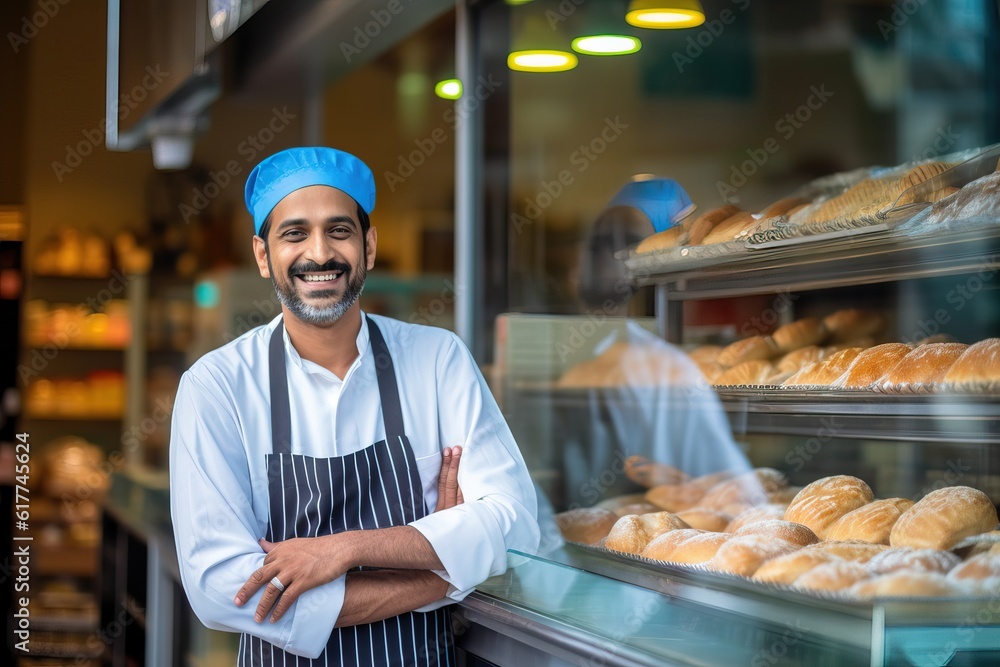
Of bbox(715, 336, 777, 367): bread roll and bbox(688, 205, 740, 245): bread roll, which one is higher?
bbox(688, 205, 740, 245): bread roll

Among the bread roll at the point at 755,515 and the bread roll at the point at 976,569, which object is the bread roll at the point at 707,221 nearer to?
the bread roll at the point at 755,515

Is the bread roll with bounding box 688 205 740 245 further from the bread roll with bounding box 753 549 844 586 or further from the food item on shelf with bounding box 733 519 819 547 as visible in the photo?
the bread roll with bounding box 753 549 844 586

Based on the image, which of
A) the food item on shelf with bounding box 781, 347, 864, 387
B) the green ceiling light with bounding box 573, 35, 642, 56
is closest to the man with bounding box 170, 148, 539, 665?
the food item on shelf with bounding box 781, 347, 864, 387

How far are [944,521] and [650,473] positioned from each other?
1169mm

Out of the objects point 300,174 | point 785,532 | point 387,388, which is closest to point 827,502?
point 785,532

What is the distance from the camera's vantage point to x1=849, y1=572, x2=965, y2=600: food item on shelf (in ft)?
3.91

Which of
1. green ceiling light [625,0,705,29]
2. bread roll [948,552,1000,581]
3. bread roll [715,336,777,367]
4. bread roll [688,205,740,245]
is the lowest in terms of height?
bread roll [948,552,1000,581]

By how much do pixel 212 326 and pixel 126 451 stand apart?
1162mm

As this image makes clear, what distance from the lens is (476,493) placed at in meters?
1.68

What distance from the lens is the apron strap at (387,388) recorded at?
174cm

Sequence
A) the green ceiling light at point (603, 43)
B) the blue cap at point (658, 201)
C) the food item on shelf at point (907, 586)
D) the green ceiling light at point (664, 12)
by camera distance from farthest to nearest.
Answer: the green ceiling light at point (603, 43)
the green ceiling light at point (664, 12)
the blue cap at point (658, 201)
the food item on shelf at point (907, 586)

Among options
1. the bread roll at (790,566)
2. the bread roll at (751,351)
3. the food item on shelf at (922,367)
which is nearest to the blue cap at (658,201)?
the bread roll at (751,351)

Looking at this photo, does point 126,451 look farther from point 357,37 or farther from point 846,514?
point 846,514

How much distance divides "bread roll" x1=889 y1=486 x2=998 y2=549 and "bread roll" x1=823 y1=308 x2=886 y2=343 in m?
0.73
